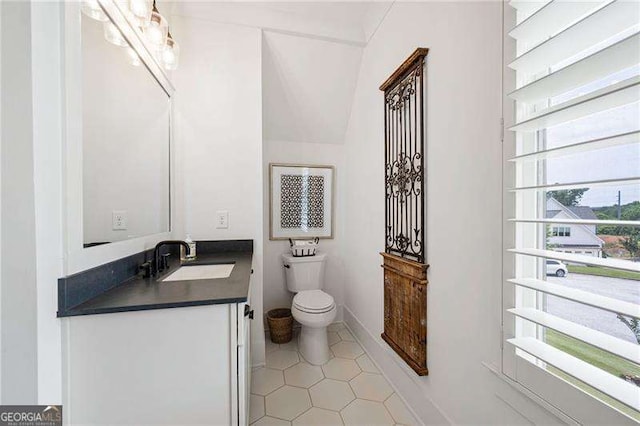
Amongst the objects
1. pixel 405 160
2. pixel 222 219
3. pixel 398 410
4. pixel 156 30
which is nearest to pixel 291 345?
pixel 398 410

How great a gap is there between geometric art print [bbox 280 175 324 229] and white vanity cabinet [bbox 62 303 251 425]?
1602 mm

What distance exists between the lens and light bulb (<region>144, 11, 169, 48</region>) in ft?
4.22

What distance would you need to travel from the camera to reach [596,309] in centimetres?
70

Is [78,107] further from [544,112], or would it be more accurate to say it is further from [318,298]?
[318,298]

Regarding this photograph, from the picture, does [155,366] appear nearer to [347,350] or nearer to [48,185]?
[48,185]

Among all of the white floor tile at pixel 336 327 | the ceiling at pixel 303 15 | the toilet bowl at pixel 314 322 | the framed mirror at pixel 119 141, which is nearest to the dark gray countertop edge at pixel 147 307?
the framed mirror at pixel 119 141

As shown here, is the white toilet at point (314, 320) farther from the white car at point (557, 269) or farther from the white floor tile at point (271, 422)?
the white car at point (557, 269)

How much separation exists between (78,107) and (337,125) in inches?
79.0

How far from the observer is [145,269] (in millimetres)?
1256

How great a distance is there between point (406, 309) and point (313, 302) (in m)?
0.76

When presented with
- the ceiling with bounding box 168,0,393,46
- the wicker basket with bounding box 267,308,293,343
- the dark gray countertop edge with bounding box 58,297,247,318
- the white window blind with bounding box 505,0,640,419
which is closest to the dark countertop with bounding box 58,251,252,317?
the dark gray countertop edge with bounding box 58,297,247,318

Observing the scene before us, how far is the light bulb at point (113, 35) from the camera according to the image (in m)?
1.09

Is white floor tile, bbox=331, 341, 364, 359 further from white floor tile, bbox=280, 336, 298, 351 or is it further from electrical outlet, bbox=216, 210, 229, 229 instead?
electrical outlet, bbox=216, 210, 229, 229

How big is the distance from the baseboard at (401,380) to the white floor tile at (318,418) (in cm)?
43
